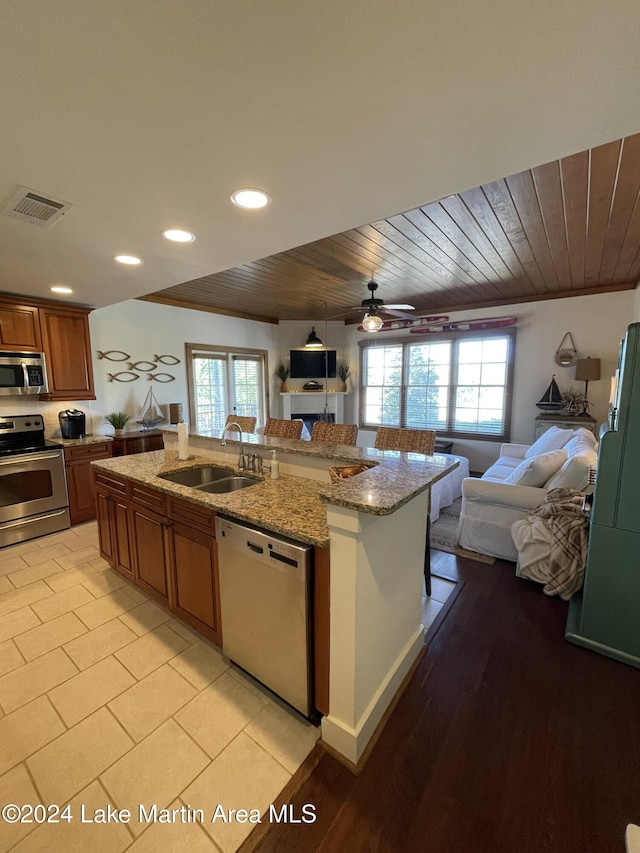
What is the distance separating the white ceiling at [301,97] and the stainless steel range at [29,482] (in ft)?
8.88

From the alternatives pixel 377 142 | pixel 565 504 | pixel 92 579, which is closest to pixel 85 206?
pixel 377 142

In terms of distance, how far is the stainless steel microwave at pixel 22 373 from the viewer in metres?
3.34

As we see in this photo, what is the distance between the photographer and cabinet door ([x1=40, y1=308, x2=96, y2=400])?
3652 millimetres

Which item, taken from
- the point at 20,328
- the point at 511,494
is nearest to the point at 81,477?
the point at 20,328

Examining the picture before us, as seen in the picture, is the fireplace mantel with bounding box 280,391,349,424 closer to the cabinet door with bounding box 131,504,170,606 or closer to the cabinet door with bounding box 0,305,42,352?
the cabinet door with bounding box 0,305,42,352

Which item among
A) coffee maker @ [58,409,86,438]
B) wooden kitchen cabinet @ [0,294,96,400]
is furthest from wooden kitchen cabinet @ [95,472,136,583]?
wooden kitchen cabinet @ [0,294,96,400]

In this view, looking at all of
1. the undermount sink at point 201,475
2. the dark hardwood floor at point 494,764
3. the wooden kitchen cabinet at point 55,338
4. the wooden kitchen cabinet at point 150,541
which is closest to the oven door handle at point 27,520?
the wooden kitchen cabinet at point 55,338

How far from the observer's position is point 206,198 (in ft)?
5.20

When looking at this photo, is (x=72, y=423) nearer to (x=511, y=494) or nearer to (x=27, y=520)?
(x=27, y=520)

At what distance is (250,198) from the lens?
5.21 feet

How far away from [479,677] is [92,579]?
285cm

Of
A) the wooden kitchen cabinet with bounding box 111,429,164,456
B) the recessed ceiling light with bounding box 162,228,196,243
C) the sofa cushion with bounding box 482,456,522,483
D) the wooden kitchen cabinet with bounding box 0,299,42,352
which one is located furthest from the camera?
the wooden kitchen cabinet with bounding box 111,429,164,456

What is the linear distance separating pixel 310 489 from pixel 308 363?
4.86 m

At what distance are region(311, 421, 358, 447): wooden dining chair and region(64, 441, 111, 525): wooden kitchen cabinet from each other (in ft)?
7.96
